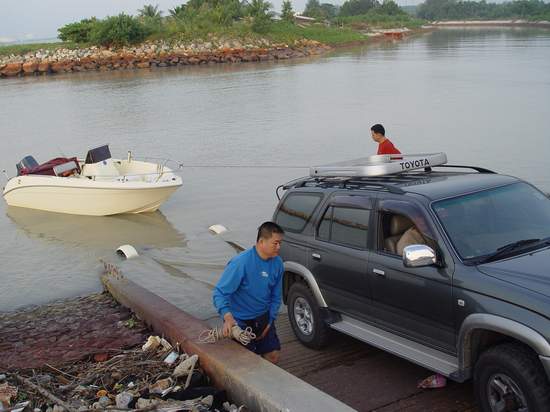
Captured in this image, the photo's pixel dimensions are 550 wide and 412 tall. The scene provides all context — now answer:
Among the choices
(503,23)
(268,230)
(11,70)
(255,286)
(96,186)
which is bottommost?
(96,186)

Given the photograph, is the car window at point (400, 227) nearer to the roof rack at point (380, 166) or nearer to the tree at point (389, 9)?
the roof rack at point (380, 166)

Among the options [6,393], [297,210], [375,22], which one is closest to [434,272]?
[297,210]

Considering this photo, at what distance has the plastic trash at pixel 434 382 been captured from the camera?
586 cm

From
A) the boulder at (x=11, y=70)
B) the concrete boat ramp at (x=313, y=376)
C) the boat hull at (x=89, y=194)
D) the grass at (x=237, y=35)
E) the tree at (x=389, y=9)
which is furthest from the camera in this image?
the tree at (x=389, y=9)

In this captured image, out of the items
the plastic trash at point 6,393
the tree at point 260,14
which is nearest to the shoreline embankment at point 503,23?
the tree at point 260,14

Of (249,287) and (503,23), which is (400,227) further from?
(503,23)

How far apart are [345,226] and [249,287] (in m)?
1.41

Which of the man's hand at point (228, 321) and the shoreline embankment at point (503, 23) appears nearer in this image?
the man's hand at point (228, 321)

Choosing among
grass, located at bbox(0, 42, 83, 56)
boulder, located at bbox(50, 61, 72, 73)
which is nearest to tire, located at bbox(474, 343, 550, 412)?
boulder, located at bbox(50, 61, 72, 73)

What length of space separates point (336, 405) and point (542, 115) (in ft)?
81.4

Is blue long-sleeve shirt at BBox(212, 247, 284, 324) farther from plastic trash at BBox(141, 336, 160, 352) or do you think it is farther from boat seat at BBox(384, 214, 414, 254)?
plastic trash at BBox(141, 336, 160, 352)

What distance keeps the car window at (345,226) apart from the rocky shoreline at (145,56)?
6732cm

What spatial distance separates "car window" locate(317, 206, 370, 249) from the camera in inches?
258

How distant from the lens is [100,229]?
53.8ft
